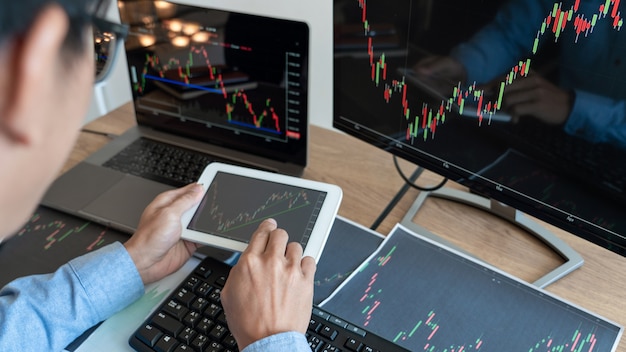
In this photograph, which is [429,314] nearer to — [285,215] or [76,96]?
[285,215]

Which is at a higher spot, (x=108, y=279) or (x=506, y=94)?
(x=506, y=94)

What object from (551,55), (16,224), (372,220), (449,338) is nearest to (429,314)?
(449,338)

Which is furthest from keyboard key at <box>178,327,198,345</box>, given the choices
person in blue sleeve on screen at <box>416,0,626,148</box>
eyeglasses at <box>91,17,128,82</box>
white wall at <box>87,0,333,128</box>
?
white wall at <box>87,0,333,128</box>

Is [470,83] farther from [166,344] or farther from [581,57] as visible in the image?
[166,344]

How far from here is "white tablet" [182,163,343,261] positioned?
72 centimetres

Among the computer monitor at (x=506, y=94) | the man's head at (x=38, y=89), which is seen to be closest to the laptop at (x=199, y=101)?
the computer monitor at (x=506, y=94)

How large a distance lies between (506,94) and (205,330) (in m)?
0.45

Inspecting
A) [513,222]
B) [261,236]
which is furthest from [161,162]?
[513,222]

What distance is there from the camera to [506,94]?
25.7 inches

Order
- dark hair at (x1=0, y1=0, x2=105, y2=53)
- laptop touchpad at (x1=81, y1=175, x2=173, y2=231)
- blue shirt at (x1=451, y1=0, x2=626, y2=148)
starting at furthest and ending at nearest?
laptop touchpad at (x1=81, y1=175, x2=173, y2=231)
blue shirt at (x1=451, y1=0, x2=626, y2=148)
dark hair at (x1=0, y1=0, x2=105, y2=53)

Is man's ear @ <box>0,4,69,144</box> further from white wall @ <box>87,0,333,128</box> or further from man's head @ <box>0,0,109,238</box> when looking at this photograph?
white wall @ <box>87,0,333,128</box>

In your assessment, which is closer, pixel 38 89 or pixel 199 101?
pixel 38 89

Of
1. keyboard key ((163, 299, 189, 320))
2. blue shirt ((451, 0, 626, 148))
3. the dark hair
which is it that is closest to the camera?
the dark hair

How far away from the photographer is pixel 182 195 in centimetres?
77
